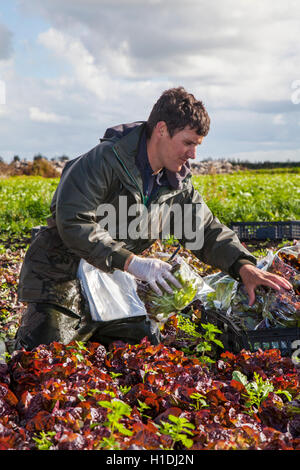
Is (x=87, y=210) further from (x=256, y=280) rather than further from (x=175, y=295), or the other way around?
(x=256, y=280)

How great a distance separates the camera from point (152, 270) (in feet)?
8.79

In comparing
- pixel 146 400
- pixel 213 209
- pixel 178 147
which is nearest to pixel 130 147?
pixel 178 147

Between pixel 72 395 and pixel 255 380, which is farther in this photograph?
pixel 255 380

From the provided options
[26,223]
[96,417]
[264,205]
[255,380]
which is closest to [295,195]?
[264,205]

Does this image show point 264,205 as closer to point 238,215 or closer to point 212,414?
point 238,215

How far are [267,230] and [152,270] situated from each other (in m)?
4.69

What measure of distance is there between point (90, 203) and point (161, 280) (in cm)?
61

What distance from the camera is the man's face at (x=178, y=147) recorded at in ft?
9.79

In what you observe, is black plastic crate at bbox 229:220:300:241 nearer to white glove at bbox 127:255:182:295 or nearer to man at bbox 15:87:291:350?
man at bbox 15:87:291:350

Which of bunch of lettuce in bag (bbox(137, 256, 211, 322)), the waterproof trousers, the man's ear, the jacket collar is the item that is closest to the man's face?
the man's ear

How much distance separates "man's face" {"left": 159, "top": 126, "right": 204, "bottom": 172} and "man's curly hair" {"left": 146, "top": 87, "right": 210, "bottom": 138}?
29 millimetres

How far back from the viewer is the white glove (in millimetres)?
2682

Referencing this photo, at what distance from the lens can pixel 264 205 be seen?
9.45 metres

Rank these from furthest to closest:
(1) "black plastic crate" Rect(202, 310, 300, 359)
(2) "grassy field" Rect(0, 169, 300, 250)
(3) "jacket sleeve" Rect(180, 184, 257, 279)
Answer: (2) "grassy field" Rect(0, 169, 300, 250) < (3) "jacket sleeve" Rect(180, 184, 257, 279) < (1) "black plastic crate" Rect(202, 310, 300, 359)
